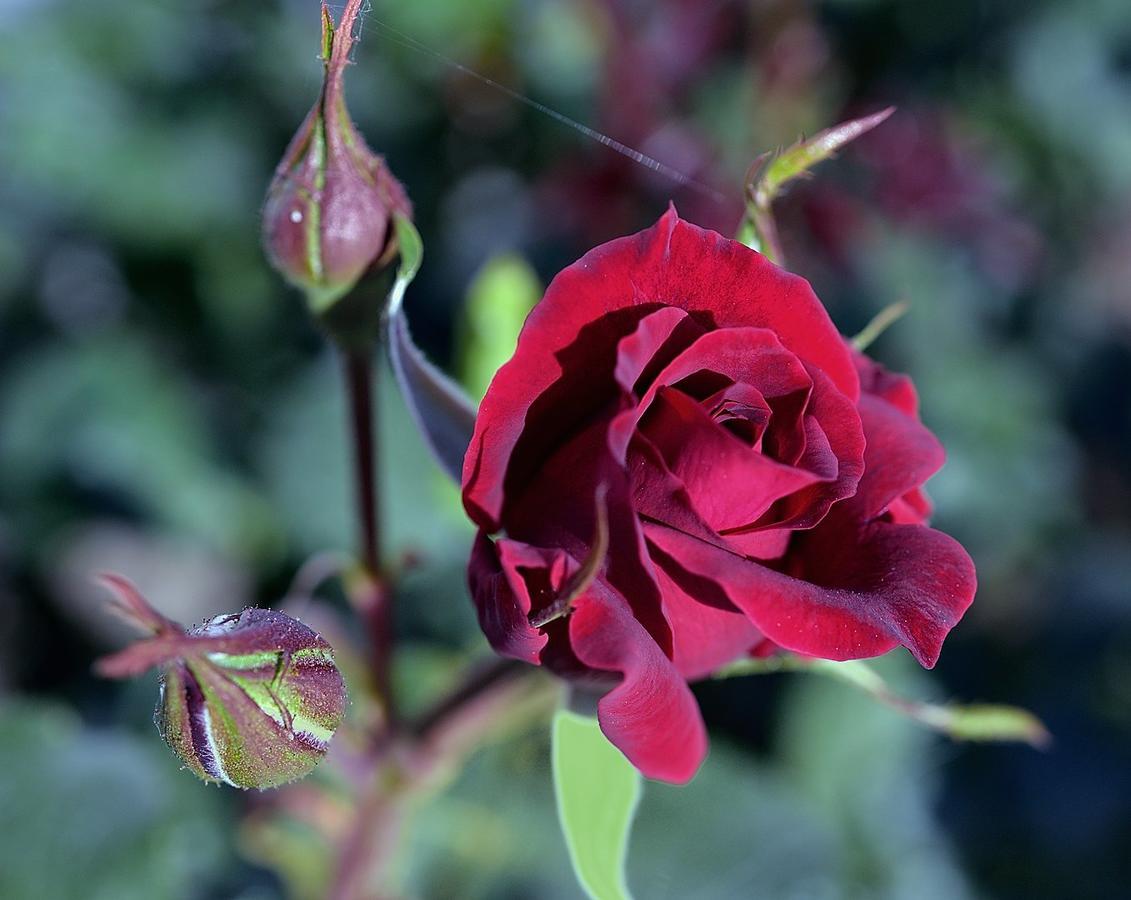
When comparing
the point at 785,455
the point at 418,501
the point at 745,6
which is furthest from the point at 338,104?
the point at 745,6

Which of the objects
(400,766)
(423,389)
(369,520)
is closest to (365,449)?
(369,520)

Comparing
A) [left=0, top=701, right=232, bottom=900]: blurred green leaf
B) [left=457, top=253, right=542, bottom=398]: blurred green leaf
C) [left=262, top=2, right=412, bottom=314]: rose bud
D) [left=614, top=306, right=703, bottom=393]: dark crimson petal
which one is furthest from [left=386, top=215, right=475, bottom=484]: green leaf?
[left=0, top=701, right=232, bottom=900]: blurred green leaf

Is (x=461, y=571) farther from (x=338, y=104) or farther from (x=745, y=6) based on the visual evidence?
(x=745, y=6)

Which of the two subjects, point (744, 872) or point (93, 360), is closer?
point (744, 872)

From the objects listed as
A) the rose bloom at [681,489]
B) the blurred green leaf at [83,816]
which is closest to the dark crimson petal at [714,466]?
the rose bloom at [681,489]

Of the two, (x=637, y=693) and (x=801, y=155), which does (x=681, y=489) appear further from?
(x=801, y=155)

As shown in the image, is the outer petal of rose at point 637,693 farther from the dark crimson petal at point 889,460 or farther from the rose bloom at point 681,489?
the dark crimson petal at point 889,460
